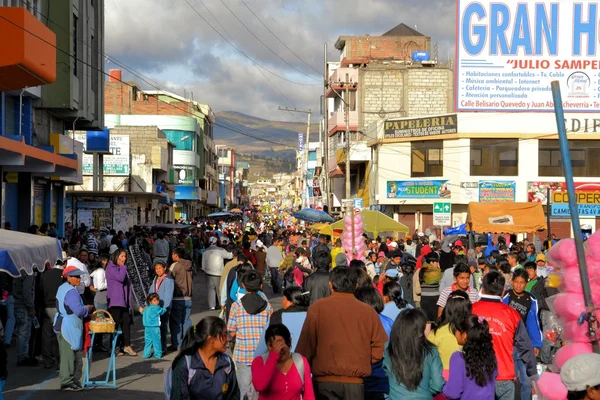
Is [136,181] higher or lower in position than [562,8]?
lower

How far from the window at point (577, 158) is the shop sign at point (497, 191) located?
1.58 meters

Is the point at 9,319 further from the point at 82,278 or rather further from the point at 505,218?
the point at 505,218

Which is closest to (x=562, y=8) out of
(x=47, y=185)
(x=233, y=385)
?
(x=47, y=185)

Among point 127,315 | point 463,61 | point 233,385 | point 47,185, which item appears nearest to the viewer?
point 233,385

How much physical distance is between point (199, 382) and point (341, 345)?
1.33 m

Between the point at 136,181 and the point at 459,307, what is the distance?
47.1m

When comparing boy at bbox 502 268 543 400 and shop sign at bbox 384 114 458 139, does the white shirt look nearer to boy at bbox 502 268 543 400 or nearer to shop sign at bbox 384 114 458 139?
boy at bbox 502 268 543 400

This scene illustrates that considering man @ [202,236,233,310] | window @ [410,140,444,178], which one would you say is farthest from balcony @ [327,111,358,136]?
man @ [202,236,233,310]

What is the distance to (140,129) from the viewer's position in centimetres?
6506

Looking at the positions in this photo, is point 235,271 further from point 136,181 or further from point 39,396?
point 136,181

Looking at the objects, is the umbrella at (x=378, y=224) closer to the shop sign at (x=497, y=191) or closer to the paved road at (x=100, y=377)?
the paved road at (x=100, y=377)

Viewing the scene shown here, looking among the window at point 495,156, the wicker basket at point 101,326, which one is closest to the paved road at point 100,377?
the wicker basket at point 101,326

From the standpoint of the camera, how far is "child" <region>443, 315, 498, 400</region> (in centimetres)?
680

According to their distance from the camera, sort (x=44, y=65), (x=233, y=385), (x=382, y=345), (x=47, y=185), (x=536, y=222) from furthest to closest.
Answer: (x=47, y=185) → (x=536, y=222) → (x=44, y=65) → (x=382, y=345) → (x=233, y=385)
